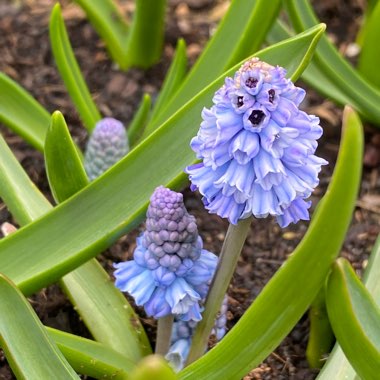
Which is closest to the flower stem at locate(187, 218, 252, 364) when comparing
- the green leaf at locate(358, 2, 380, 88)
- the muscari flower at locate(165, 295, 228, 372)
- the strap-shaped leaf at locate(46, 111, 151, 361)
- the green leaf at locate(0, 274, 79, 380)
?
the muscari flower at locate(165, 295, 228, 372)

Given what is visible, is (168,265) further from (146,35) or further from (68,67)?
(146,35)

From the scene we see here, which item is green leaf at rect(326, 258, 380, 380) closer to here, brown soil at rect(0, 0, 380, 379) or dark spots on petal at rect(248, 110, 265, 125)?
dark spots on petal at rect(248, 110, 265, 125)

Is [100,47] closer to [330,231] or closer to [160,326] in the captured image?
[160,326]

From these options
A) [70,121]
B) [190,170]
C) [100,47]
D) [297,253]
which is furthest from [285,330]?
[100,47]

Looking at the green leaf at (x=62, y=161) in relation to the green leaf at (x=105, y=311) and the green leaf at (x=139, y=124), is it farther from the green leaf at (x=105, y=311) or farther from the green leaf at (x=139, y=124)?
the green leaf at (x=139, y=124)

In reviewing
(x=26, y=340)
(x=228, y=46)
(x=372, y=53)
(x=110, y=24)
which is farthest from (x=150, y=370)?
(x=110, y=24)

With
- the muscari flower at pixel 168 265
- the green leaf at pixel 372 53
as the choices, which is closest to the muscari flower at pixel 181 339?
the muscari flower at pixel 168 265
